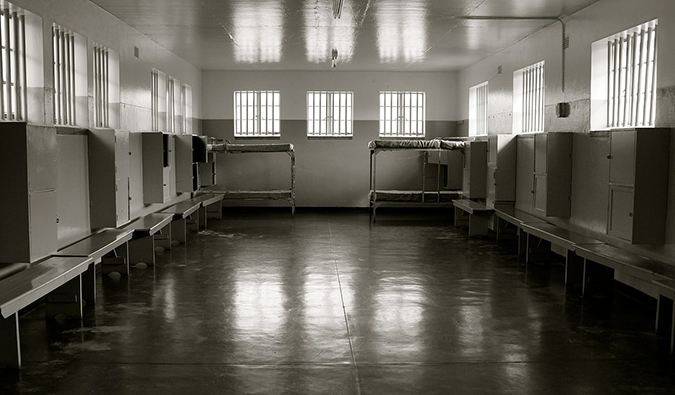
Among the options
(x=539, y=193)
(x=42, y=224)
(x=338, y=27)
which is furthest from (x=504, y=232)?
(x=42, y=224)

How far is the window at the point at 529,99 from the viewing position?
8461 mm

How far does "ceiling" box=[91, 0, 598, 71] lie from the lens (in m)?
6.73

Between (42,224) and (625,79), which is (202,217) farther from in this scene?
(625,79)

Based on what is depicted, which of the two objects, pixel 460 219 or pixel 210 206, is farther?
pixel 210 206

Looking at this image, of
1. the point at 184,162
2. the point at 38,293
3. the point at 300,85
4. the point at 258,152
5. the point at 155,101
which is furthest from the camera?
the point at 300,85

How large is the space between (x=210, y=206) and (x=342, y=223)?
2.45 metres

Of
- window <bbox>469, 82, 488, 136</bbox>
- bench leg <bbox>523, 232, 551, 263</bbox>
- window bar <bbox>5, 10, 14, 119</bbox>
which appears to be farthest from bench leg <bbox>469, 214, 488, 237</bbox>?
window bar <bbox>5, 10, 14, 119</bbox>

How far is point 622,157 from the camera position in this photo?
550 cm

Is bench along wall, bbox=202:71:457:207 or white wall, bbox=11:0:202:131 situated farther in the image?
bench along wall, bbox=202:71:457:207

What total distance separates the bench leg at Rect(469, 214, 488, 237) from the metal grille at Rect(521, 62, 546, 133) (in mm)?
1399

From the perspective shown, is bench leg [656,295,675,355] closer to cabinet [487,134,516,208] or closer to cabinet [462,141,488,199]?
cabinet [487,134,516,208]

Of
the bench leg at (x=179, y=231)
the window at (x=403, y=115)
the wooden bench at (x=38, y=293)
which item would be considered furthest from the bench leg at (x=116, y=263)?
the window at (x=403, y=115)

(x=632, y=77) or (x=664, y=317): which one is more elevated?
(x=632, y=77)

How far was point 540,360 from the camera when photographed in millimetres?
4027
